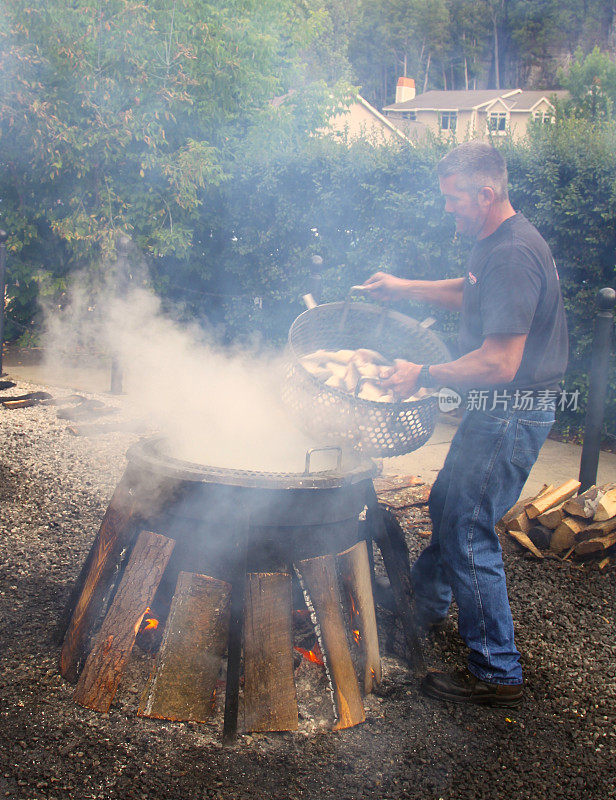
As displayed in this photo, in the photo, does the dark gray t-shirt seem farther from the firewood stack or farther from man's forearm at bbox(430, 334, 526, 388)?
the firewood stack

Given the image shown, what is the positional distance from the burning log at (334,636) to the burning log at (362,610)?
0.37 ft

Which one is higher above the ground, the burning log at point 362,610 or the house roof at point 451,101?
the house roof at point 451,101

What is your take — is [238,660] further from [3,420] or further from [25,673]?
[3,420]

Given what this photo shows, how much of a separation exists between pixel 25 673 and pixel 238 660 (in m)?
0.88

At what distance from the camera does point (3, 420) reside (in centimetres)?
612

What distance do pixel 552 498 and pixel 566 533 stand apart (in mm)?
315

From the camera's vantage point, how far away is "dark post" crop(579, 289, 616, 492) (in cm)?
444

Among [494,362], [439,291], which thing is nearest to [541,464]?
[439,291]

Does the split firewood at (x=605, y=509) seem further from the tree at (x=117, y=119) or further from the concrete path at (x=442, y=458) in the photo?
the tree at (x=117, y=119)

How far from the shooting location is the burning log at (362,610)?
2.76m

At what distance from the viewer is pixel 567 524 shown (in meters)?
4.13

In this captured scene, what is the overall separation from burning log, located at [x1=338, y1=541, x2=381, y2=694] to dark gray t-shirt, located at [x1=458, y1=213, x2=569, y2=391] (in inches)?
37.3

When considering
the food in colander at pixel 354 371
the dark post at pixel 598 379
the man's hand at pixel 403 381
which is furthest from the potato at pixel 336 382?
the dark post at pixel 598 379

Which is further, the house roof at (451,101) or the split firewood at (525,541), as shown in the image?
the house roof at (451,101)
